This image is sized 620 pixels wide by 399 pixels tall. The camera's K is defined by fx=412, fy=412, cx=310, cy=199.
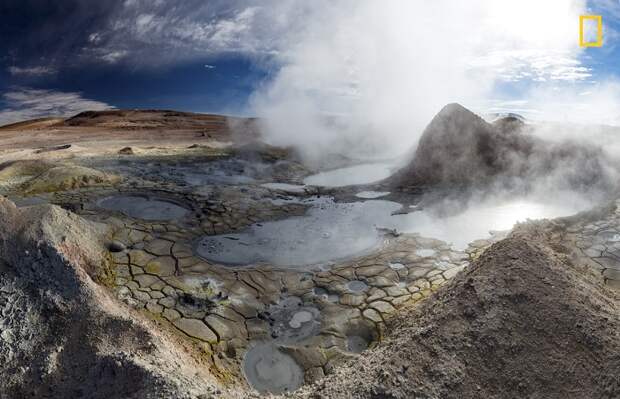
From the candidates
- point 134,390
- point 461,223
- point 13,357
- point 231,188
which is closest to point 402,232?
point 461,223

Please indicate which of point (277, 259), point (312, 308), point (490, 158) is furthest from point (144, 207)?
point (490, 158)

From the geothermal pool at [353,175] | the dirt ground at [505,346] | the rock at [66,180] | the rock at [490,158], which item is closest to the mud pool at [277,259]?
the rock at [66,180]

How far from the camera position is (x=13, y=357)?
11.5 ft

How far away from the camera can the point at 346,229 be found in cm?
686

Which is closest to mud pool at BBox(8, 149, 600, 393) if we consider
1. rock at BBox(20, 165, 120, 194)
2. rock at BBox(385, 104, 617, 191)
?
rock at BBox(20, 165, 120, 194)

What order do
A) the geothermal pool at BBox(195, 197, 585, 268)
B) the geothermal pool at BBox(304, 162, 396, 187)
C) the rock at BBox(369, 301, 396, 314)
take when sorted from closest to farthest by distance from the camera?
the rock at BBox(369, 301, 396, 314), the geothermal pool at BBox(195, 197, 585, 268), the geothermal pool at BBox(304, 162, 396, 187)

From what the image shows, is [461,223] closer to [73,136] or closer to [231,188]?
[231,188]

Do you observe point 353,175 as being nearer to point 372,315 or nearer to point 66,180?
point 66,180

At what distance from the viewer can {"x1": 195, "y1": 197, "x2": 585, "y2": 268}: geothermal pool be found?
581cm

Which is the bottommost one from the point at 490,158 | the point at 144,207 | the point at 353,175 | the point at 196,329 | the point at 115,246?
the point at 196,329

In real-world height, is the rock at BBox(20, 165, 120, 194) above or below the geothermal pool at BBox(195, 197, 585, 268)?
above

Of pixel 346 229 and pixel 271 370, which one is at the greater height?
pixel 346 229

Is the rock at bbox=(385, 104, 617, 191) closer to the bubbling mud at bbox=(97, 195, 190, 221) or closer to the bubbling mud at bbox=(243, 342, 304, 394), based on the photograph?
the bubbling mud at bbox=(97, 195, 190, 221)

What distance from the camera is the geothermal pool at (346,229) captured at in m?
5.81
